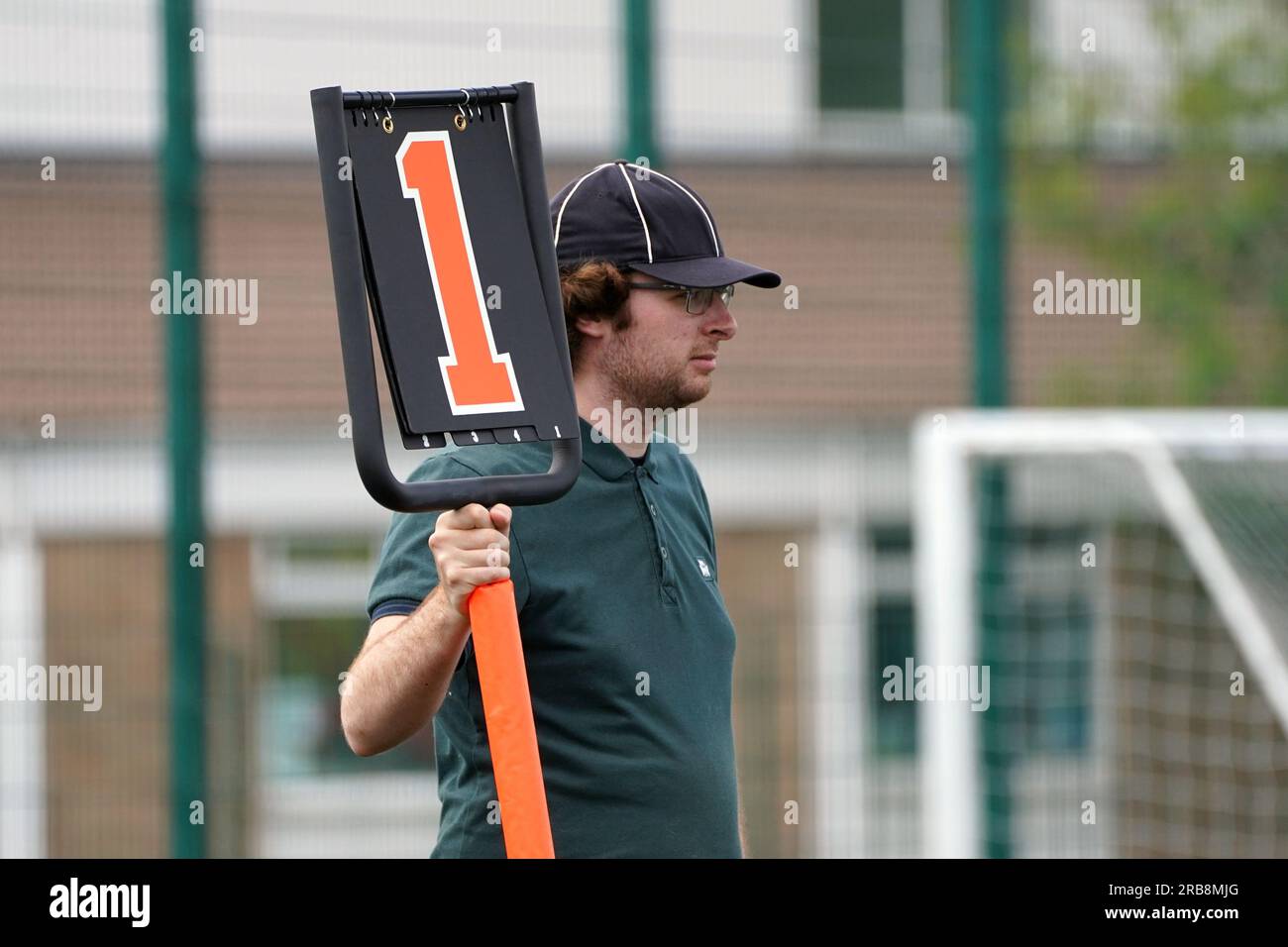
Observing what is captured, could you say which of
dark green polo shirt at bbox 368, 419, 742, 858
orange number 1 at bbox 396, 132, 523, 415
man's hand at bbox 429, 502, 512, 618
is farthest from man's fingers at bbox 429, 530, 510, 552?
dark green polo shirt at bbox 368, 419, 742, 858

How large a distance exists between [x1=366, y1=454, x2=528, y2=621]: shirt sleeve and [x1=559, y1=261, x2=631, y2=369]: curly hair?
9.9 inches

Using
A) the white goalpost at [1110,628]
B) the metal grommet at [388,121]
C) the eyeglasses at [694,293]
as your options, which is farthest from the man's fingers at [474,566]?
the white goalpost at [1110,628]

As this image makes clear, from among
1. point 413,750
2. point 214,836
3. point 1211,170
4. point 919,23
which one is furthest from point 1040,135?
point 214,836

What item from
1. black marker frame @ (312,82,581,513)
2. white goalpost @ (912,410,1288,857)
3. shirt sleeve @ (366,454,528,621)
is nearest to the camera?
black marker frame @ (312,82,581,513)

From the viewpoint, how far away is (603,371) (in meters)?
2.19

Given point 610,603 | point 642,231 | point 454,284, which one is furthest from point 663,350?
point 454,284

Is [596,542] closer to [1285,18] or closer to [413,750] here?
[413,750]

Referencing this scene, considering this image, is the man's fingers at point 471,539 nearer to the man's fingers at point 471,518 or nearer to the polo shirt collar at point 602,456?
the man's fingers at point 471,518

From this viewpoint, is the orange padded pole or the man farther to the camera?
the man

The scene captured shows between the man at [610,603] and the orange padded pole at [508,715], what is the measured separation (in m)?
0.13

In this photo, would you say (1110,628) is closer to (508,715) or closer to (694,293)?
(694,293)

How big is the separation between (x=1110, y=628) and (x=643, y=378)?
3290 millimetres

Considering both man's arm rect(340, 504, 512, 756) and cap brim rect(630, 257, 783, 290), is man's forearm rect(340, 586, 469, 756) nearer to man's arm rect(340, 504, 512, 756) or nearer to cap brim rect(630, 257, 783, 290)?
man's arm rect(340, 504, 512, 756)

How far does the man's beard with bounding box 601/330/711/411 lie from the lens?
217 cm
